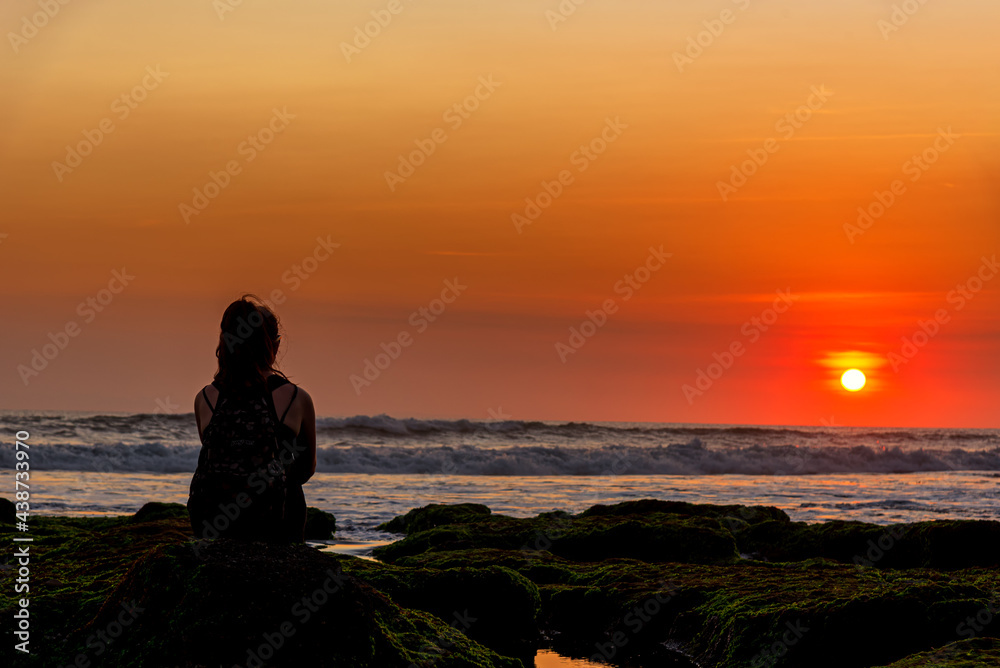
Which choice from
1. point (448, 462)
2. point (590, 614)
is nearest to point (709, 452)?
point (448, 462)

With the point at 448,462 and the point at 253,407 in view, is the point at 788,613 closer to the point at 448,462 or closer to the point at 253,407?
the point at 253,407

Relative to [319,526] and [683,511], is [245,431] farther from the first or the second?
[683,511]

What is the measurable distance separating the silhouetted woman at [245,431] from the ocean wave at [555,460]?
3524 centimetres

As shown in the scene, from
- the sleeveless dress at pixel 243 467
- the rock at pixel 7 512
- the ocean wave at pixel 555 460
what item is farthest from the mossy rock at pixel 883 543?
the ocean wave at pixel 555 460

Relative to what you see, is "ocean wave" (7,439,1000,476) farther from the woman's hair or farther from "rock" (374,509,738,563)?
the woman's hair

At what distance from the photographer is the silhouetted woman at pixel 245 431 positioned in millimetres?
6195

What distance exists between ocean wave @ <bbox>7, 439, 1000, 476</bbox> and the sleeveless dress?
116ft

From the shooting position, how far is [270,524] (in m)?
6.34

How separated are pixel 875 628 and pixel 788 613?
72 centimetres

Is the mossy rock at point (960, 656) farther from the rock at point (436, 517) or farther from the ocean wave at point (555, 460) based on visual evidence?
the ocean wave at point (555, 460)

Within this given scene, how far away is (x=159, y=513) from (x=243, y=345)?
1147 cm

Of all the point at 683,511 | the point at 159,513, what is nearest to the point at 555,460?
the point at 683,511

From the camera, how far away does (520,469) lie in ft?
155

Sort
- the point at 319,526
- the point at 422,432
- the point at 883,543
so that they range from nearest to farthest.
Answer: the point at 883,543 < the point at 319,526 < the point at 422,432
